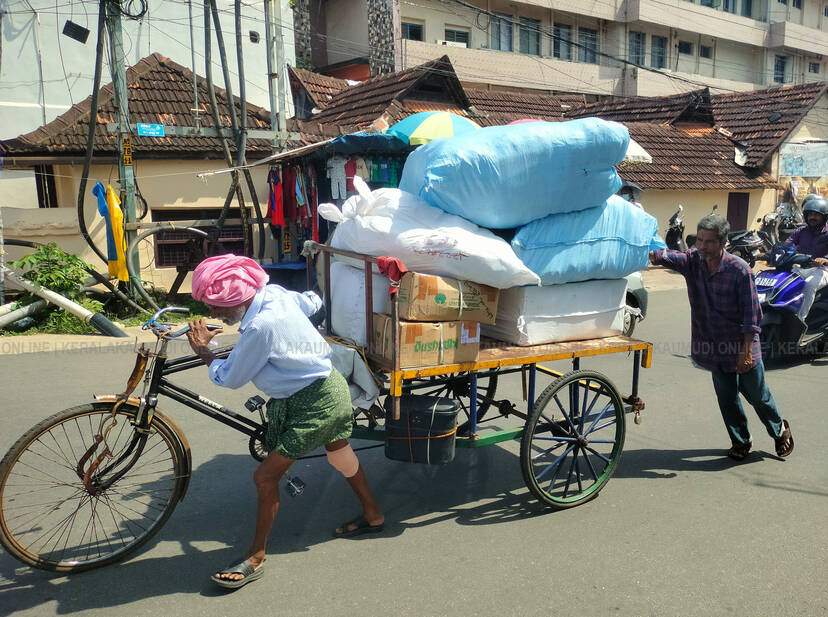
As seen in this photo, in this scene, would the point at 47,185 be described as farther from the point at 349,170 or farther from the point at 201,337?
the point at 201,337

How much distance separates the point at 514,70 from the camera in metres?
27.5

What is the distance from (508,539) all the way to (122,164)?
8.29 meters

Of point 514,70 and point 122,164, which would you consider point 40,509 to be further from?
point 514,70

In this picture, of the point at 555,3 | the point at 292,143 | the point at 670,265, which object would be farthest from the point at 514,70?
the point at 670,265

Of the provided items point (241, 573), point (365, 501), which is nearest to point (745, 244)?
point (365, 501)

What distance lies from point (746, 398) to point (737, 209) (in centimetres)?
1606

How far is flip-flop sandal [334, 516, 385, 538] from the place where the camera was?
11.3 ft

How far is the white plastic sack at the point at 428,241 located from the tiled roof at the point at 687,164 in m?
13.6

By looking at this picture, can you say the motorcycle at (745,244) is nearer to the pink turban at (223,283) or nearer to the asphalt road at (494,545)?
the asphalt road at (494,545)

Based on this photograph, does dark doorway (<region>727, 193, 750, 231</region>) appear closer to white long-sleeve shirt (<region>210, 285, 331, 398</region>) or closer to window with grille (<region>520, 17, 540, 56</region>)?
window with grille (<region>520, 17, 540, 56</region>)

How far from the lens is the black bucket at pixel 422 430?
3.45 m

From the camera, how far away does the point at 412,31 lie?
1029 inches

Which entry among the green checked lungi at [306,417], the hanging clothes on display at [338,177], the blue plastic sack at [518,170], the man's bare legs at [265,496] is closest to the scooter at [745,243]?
the hanging clothes on display at [338,177]

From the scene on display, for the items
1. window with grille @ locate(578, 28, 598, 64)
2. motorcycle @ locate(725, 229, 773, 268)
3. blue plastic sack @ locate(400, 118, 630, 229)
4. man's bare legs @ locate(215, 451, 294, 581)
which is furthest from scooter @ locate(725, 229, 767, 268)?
window with grille @ locate(578, 28, 598, 64)
